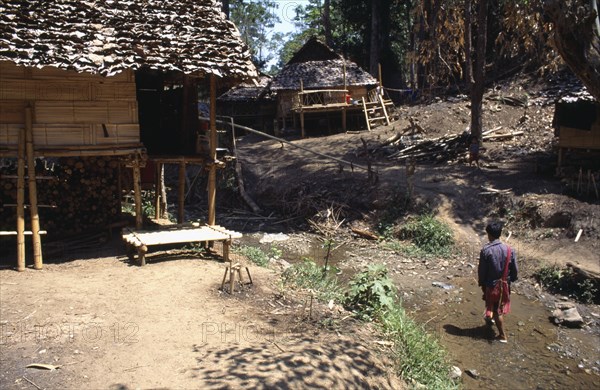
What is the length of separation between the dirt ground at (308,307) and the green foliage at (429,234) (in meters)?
0.36

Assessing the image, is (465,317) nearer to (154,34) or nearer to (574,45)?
(574,45)

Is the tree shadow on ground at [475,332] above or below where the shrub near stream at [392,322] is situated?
below

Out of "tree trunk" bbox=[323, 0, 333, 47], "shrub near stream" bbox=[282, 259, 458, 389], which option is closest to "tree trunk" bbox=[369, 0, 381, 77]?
"tree trunk" bbox=[323, 0, 333, 47]

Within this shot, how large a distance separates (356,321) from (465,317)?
9.19ft

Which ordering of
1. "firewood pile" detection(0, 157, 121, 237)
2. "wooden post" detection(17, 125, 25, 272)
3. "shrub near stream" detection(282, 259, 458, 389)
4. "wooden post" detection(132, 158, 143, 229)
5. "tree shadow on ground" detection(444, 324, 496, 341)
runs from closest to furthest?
"shrub near stream" detection(282, 259, 458, 389), "tree shadow on ground" detection(444, 324, 496, 341), "wooden post" detection(17, 125, 25, 272), "wooden post" detection(132, 158, 143, 229), "firewood pile" detection(0, 157, 121, 237)

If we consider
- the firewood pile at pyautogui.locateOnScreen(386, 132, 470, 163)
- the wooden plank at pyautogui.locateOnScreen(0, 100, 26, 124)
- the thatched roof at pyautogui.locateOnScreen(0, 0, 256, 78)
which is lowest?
the firewood pile at pyautogui.locateOnScreen(386, 132, 470, 163)

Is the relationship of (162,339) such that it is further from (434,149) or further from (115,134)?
(434,149)

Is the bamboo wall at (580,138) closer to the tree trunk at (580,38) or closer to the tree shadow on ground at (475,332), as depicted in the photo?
the tree shadow on ground at (475,332)

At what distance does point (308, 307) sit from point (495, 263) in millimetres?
2894

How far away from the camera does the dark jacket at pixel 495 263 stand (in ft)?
24.6

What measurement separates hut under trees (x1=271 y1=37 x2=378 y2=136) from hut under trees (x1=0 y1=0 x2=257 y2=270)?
1363 cm

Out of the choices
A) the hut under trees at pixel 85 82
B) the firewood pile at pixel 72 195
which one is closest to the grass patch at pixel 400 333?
the hut under trees at pixel 85 82

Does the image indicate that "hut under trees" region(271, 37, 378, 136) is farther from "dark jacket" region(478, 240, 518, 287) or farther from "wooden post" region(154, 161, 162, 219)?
"dark jacket" region(478, 240, 518, 287)

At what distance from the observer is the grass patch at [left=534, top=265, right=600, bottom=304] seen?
9719 millimetres
